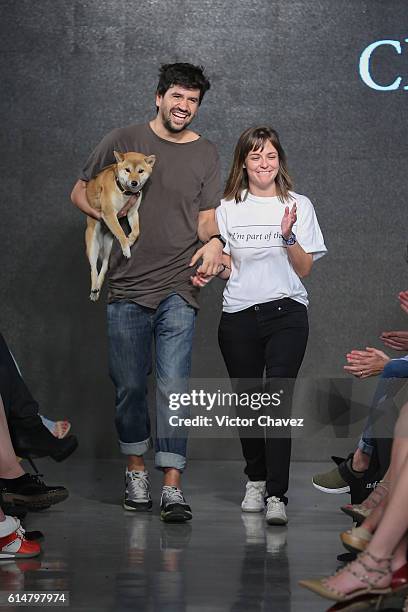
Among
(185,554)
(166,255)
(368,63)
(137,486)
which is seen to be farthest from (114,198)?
(368,63)

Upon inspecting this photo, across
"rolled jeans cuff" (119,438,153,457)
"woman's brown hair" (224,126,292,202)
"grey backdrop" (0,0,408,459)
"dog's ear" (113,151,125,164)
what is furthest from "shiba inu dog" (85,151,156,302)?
"grey backdrop" (0,0,408,459)

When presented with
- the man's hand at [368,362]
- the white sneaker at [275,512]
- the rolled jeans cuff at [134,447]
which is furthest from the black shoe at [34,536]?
the man's hand at [368,362]

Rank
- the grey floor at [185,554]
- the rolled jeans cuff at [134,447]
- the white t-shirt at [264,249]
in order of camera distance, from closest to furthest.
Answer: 1. the grey floor at [185,554]
2. the white t-shirt at [264,249]
3. the rolled jeans cuff at [134,447]

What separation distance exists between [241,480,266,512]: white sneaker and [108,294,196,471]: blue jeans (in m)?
0.28

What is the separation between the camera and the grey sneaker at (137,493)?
13.3 feet

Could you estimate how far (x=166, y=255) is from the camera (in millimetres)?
3996

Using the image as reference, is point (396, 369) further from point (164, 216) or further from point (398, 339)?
point (164, 216)

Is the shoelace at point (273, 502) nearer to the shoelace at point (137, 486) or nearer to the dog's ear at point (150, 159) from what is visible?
the shoelace at point (137, 486)

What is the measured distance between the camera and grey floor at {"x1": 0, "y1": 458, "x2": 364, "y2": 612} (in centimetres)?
284

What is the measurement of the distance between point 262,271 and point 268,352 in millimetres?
292

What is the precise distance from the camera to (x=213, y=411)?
5.59 meters

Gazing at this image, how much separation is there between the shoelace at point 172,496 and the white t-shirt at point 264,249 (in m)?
0.68

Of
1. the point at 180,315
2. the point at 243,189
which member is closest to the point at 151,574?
the point at 180,315

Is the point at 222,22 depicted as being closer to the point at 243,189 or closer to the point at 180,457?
the point at 243,189
